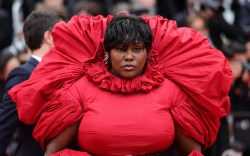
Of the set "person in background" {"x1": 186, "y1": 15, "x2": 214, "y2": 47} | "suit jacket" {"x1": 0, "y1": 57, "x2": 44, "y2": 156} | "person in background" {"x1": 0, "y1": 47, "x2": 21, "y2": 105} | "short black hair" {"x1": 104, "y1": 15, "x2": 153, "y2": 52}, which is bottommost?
"person in background" {"x1": 186, "y1": 15, "x2": 214, "y2": 47}

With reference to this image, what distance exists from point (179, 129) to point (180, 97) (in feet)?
0.62

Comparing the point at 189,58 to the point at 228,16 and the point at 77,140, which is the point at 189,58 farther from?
the point at 228,16

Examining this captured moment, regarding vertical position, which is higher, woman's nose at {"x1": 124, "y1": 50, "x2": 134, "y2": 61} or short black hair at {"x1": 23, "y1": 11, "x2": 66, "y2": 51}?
woman's nose at {"x1": 124, "y1": 50, "x2": 134, "y2": 61}

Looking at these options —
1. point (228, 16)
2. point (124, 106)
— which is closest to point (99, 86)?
point (124, 106)

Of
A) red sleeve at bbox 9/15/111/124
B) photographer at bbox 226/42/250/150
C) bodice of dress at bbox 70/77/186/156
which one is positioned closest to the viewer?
bodice of dress at bbox 70/77/186/156

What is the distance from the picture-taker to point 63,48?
17.1 feet

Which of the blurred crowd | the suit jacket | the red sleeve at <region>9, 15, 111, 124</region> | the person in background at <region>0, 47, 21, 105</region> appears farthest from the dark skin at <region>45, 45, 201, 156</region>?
the person in background at <region>0, 47, 21, 105</region>

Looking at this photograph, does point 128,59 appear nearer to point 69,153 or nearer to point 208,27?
point 69,153

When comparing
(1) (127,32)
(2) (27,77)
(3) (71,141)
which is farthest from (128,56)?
(2) (27,77)

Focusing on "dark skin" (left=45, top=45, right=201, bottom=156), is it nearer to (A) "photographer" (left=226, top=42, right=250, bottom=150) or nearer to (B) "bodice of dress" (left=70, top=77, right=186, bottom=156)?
(B) "bodice of dress" (left=70, top=77, right=186, bottom=156)

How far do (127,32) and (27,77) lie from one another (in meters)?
1.17

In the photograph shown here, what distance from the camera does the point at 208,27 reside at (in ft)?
33.6

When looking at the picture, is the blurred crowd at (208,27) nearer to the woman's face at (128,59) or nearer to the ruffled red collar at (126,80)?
the ruffled red collar at (126,80)

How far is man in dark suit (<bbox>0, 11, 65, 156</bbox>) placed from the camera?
5.65 metres
